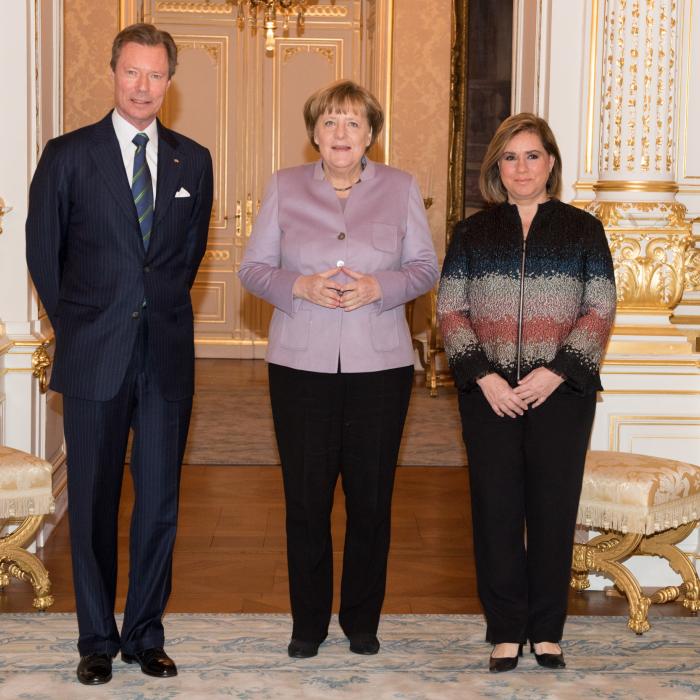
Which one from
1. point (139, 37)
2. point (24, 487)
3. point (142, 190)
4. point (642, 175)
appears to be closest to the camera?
point (139, 37)

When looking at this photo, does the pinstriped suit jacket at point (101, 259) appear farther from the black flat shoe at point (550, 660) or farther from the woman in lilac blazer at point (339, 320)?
the black flat shoe at point (550, 660)

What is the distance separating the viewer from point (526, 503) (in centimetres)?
367

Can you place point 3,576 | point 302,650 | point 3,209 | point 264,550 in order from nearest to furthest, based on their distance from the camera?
1. point 302,650
2. point 3,576
3. point 3,209
4. point 264,550

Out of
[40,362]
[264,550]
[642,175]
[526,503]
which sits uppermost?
[642,175]

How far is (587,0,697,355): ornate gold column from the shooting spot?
466 cm

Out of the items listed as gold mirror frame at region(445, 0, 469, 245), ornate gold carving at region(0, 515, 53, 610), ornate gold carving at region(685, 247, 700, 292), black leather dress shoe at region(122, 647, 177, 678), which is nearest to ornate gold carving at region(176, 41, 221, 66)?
gold mirror frame at region(445, 0, 469, 245)

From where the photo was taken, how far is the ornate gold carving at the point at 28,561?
4.36 meters

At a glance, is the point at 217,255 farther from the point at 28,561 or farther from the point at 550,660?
the point at 550,660

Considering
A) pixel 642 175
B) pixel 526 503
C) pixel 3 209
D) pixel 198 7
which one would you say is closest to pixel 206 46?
pixel 198 7

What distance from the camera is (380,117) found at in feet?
11.7

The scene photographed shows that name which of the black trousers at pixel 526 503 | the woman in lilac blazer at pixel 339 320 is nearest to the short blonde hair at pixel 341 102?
the woman in lilac blazer at pixel 339 320

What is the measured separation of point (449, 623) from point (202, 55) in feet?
25.9

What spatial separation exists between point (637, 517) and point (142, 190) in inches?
77.6

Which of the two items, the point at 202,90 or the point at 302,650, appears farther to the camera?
the point at 202,90
